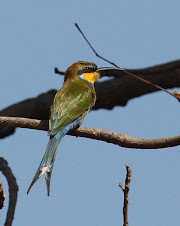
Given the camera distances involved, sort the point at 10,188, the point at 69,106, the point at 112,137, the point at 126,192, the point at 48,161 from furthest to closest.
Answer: the point at 69,106 < the point at 10,188 < the point at 48,161 < the point at 112,137 < the point at 126,192

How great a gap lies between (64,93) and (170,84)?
898 mm

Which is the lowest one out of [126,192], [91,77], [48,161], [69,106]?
[126,192]

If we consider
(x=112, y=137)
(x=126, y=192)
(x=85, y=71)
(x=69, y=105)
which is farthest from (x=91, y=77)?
(x=126, y=192)

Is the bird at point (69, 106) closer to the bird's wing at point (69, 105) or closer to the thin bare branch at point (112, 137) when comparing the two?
the bird's wing at point (69, 105)

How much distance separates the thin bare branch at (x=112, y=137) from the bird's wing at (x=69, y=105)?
0.61 ft

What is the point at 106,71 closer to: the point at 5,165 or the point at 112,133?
the point at 5,165

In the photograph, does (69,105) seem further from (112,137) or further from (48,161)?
(112,137)

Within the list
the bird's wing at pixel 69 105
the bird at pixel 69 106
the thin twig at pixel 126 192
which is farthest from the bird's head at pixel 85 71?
the thin twig at pixel 126 192

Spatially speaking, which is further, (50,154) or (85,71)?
(85,71)

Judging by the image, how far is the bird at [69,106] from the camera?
11.8ft

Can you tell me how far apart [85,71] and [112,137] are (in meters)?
1.39

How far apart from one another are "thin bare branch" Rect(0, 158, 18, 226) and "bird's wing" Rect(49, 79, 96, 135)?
344 mm

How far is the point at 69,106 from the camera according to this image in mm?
4020

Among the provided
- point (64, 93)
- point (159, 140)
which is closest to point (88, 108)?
point (64, 93)
